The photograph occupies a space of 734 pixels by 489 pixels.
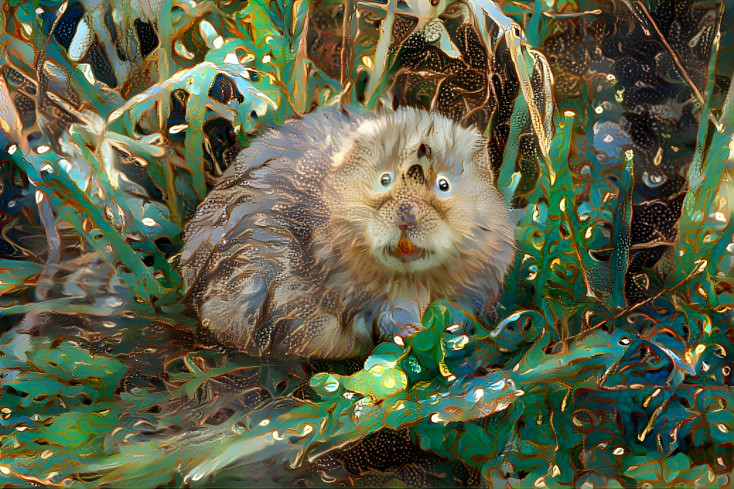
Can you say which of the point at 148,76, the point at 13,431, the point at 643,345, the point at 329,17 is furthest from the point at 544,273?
the point at 13,431

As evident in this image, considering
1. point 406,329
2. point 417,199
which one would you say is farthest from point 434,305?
point 417,199

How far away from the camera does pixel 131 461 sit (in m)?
0.97

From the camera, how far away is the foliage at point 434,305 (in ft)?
3.23

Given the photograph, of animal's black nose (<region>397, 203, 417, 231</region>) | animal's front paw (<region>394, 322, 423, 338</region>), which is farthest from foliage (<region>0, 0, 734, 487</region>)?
animal's black nose (<region>397, 203, 417, 231</region>)

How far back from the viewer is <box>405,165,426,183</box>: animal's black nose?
98cm

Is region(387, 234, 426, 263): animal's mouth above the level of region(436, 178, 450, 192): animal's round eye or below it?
below

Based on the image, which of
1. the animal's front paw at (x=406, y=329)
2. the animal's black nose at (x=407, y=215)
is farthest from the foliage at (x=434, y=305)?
the animal's black nose at (x=407, y=215)

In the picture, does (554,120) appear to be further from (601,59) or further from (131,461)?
(131,461)

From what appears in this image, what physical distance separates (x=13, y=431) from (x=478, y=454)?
0.75 m

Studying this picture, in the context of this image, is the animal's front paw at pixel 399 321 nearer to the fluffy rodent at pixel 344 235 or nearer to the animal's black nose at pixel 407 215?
the fluffy rodent at pixel 344 235

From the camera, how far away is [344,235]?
3.27ft

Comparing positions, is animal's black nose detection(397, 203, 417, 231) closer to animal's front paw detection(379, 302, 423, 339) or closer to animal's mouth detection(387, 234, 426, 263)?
animal's mouth detection(387, 234, 426, 263)

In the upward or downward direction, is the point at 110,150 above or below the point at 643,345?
above

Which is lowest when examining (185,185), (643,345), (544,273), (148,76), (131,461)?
(131,461)
